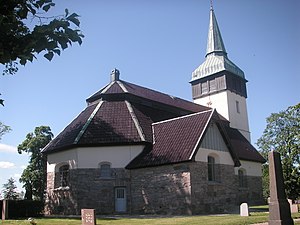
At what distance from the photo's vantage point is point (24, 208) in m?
23.0

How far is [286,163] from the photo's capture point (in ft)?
130

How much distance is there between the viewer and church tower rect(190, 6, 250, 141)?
41281mm

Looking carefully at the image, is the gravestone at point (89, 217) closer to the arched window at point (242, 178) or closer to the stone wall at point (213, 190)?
the stone wall at point (213, 190)

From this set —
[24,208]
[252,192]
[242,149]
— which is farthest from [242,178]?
[24,208]

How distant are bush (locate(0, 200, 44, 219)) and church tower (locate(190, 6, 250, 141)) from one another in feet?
82.2

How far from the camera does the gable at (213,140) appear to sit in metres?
22.8

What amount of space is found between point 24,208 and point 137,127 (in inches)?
380

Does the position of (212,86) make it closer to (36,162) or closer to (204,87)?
(204,87)

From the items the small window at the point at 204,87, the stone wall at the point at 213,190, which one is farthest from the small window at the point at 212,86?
the stone wall at the point at 213,190

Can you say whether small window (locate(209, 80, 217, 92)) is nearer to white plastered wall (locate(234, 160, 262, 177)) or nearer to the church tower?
the church tower

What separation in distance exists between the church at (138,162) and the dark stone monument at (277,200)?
9.83 metres

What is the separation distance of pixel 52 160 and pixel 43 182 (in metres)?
12.2

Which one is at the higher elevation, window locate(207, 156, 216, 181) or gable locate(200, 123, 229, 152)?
gable locate(200, 123, 229, 152)

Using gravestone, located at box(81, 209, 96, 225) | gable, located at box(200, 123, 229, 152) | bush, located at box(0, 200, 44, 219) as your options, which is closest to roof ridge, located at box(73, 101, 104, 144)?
bush, located at box(0, 200, 44, 219)
